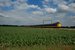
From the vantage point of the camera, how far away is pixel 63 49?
417 inches

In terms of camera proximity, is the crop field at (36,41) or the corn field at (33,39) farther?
the corn field at (33,39)

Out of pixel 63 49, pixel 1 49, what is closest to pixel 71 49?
pixel 63 49

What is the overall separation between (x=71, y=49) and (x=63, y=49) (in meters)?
0.45

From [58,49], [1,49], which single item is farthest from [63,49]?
[1,49]

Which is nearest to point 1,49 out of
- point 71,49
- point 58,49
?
point 58,49

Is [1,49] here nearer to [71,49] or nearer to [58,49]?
[58,49]

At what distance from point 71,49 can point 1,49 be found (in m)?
3.80

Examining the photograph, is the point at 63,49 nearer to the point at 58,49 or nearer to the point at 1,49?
the point at 58,49

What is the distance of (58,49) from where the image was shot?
1058 cm

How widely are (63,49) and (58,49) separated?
276 millimetres

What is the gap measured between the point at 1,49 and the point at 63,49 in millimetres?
3351

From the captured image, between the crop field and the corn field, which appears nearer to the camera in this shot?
the crop field

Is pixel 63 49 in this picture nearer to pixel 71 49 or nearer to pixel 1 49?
pixel 71 49

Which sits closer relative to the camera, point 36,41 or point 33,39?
point 36,41
